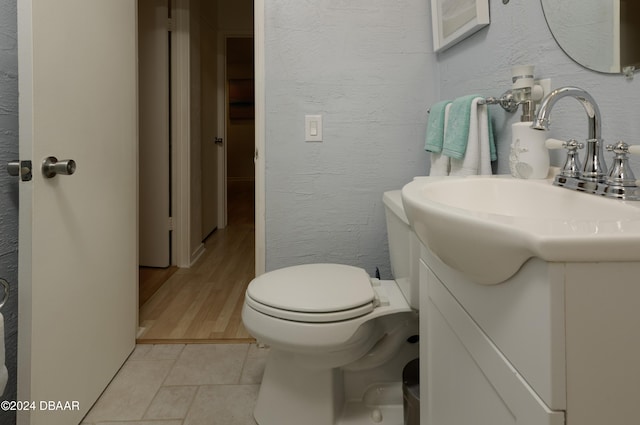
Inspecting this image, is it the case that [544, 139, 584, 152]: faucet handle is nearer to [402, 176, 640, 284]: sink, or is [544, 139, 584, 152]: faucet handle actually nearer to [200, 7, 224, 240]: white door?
[402, 176, 640, 284]: sink

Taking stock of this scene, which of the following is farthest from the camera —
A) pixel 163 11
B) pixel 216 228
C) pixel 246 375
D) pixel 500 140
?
pixel 216 228

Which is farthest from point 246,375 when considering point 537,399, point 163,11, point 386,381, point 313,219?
point 163,11

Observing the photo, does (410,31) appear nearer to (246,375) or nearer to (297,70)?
(297,70)

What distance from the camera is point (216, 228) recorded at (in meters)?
4.22

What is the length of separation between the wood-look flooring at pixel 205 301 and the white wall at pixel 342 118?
52cm

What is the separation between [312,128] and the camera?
1.77 metres

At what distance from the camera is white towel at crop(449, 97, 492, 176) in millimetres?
1279

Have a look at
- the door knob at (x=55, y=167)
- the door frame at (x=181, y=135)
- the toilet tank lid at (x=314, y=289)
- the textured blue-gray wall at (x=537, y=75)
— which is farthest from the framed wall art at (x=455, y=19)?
the door frame at (x=181, y=135)

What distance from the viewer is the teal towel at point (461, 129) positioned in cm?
129

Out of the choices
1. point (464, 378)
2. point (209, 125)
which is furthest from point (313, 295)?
point (209, 125)

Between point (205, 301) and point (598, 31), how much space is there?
2.14 m

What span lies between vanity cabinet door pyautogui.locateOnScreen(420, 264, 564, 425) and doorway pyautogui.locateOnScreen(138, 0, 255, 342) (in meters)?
1.30

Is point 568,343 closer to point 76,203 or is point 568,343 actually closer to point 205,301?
point 76,203

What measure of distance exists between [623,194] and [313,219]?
A: 128 cm
